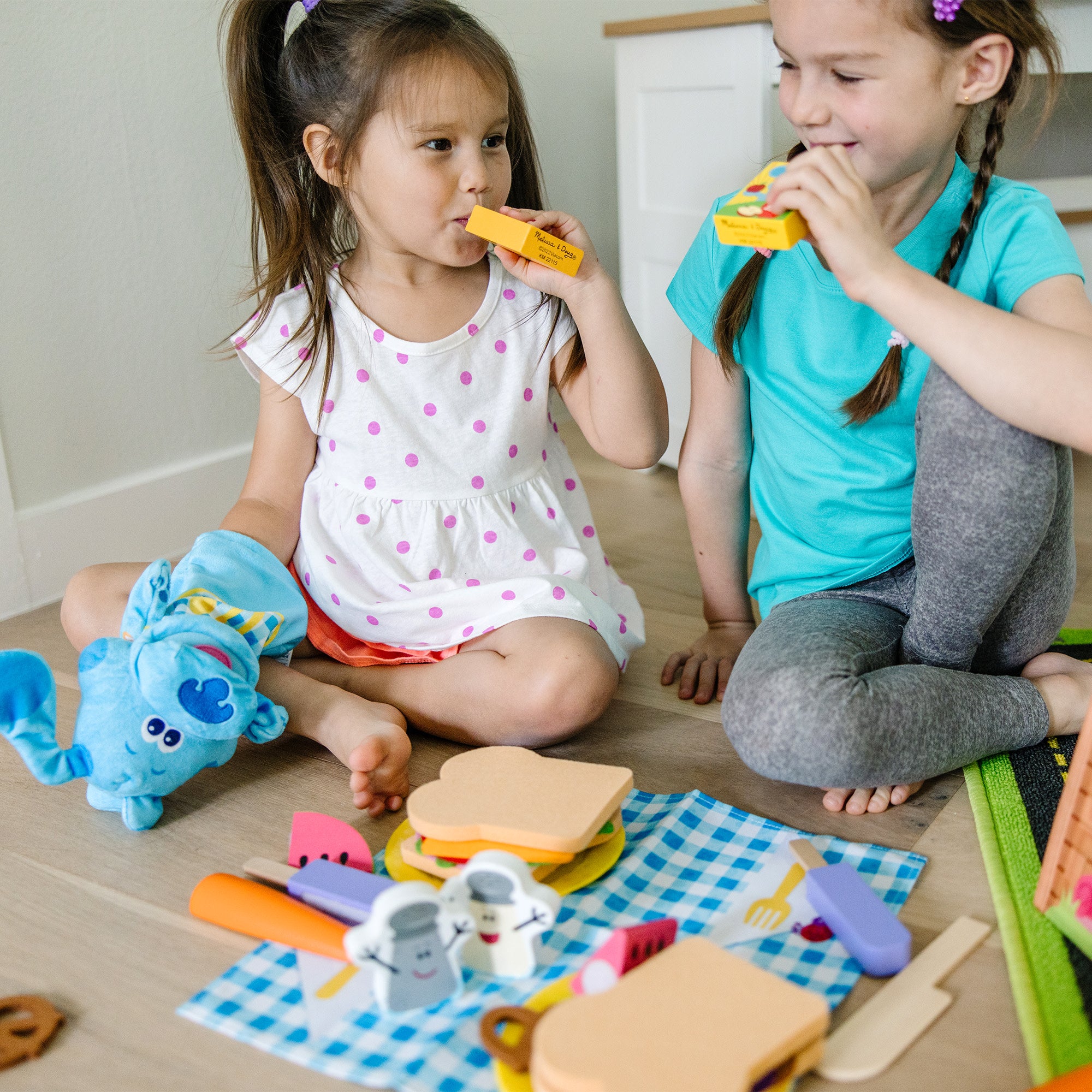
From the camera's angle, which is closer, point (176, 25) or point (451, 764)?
point (451, 764)

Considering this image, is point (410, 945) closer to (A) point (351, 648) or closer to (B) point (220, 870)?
(B) point (220, 870)

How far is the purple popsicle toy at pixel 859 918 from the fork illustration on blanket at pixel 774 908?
0.01 m

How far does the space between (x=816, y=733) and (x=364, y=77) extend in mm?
659

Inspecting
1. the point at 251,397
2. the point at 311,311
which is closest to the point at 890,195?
the point at 311,311

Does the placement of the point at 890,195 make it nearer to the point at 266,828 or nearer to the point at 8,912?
the point at 266,828

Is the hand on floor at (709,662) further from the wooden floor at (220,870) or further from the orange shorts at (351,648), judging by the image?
the orange shorts at (351,648)

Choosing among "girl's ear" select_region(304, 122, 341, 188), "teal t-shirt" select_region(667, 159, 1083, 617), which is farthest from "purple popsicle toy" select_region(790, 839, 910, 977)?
"girl's ear" select_region(304, 122, 341, 188)

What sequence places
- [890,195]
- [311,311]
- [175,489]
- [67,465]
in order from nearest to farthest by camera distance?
[890,195] < [311,311] < [67,465] < [175,489]

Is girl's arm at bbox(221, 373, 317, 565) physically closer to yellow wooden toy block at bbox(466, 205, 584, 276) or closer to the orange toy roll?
yellow wooden toy block at bbox(466, 205, 584, 276)

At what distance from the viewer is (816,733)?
0.84 metres

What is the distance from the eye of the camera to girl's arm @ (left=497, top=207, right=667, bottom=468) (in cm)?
101

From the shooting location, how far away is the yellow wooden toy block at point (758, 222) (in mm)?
796

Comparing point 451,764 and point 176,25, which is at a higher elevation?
point 176,25

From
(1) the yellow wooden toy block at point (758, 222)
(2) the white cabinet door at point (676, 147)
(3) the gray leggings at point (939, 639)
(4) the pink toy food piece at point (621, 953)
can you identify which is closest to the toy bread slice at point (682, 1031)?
(4) the pink toy food piece at point (621, 953)
